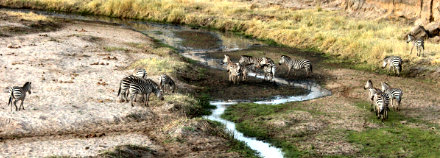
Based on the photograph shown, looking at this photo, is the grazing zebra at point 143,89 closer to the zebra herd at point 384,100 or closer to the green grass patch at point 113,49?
the zebra herd at point 384,100

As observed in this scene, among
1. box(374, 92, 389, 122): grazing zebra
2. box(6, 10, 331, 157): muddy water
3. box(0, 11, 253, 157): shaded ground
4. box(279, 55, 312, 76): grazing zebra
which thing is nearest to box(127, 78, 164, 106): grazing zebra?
box(0, 11, 253, 157): shaded ground

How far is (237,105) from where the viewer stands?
22.6 meters

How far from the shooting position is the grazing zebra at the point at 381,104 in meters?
19.7

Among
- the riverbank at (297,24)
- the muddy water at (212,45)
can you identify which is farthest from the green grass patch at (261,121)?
the riverbank at (297,24)

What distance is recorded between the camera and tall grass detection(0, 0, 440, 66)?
33719 mm

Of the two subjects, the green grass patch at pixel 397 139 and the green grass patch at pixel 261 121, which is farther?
the green grass patch at pixel 261 121

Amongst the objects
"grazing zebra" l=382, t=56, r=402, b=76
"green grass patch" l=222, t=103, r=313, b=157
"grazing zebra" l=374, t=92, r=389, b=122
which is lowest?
"green grass patch" l=222, t=103, r=313, b=157

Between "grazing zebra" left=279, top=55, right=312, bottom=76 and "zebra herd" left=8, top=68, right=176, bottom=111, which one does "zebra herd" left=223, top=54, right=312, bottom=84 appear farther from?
"zebra herd" left=8, top=68, right=176, bottom=111

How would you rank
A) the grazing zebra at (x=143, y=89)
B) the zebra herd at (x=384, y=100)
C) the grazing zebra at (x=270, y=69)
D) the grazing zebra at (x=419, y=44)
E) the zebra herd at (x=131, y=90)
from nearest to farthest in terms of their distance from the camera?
the zebra herd at (x=131, y=90)
the zebra herd at (x=384, y=100)
the grazing zebra at (x=143, y=89)
the grazing zebra at (x=270, y=69)
the grazing zebra at (x=419, y=44)

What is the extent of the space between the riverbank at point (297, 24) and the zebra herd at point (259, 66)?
13.8 feet

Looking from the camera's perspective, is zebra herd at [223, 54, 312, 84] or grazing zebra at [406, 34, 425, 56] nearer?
zebra herd at [223, 54, 312, 84]

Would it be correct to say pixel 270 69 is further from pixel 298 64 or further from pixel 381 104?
pixel 381 104

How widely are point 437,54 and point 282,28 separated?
45.8 ft

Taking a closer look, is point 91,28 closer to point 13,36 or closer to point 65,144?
point 13,36
